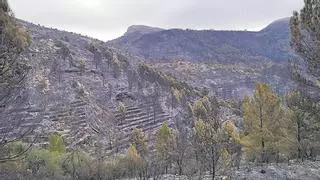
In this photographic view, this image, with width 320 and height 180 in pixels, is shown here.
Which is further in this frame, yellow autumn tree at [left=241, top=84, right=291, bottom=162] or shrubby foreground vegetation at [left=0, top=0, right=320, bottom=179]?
yellow autumn tree at [left=241, top=84, right=291, bottom=162]

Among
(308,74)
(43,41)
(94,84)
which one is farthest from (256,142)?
(43,41)

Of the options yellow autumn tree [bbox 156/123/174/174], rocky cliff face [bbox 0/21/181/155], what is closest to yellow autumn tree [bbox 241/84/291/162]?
yellow autumn tree [bbox 156/123/174/174]

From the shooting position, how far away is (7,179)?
56.8 metres

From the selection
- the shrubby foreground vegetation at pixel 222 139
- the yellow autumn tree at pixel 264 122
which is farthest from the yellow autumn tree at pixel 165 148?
the yellow autumn tree at pixel 264 122

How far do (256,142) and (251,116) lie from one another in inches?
122

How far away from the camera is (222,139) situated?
53.5 metres

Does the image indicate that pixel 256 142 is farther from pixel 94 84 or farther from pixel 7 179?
pixel 94 84

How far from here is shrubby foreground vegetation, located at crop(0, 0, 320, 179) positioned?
10586 mm

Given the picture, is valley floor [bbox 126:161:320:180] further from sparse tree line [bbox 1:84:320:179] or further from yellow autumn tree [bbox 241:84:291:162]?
yellow autumn tree [bbox 241:84:291:162]

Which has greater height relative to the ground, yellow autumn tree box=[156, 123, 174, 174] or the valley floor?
the valley floor

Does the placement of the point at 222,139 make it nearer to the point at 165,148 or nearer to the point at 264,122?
the point at 264,122

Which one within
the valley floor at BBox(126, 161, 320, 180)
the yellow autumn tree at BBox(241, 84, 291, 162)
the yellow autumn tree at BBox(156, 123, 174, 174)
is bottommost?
the yellow autumn tree at BBox(156, 123, 174, 174)

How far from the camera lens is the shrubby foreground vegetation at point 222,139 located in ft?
34.7

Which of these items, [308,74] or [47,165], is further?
[47,165]
